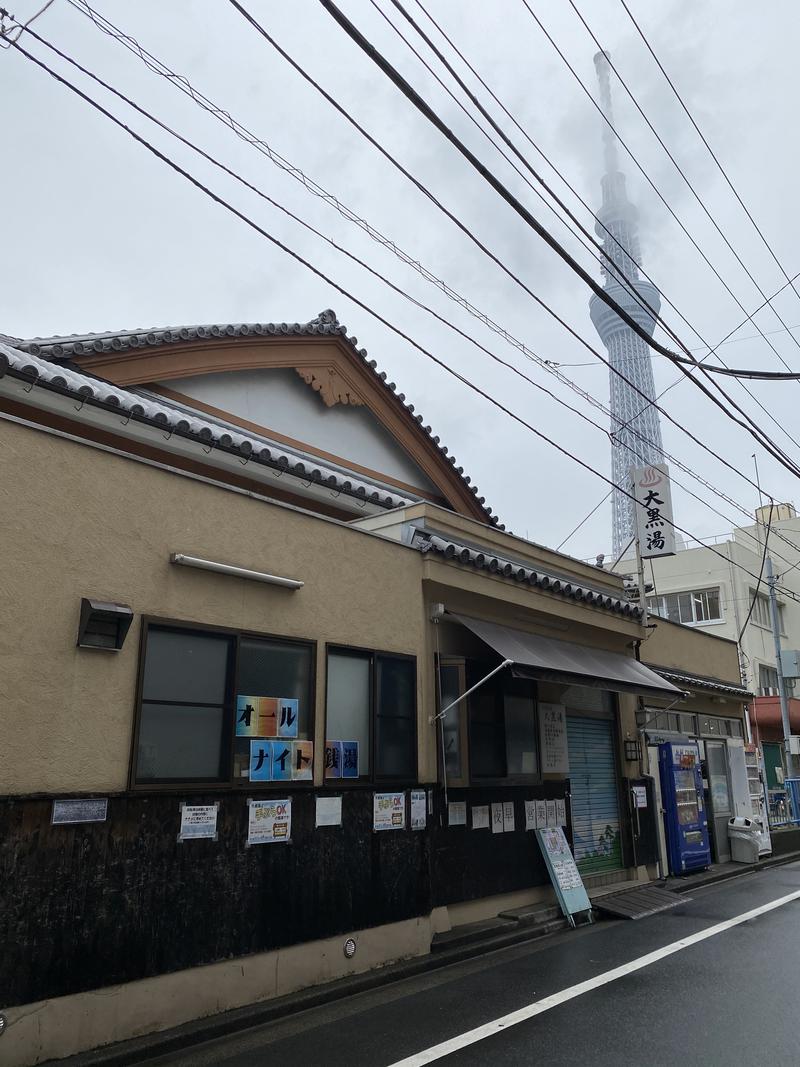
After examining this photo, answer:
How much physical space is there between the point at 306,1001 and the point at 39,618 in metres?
4.02

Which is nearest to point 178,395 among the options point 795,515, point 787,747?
point 787,747

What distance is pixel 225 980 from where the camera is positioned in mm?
6469

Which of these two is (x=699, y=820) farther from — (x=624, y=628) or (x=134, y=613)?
(x=134, y=613)

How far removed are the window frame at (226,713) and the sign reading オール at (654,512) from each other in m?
9.44

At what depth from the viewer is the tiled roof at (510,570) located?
31.6 feet

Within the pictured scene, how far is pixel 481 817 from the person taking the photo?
1003cm

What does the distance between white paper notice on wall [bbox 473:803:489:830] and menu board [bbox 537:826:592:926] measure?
3.83 feet

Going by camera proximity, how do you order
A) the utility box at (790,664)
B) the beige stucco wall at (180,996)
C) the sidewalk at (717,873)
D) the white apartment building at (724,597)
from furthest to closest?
the white apartment building at (724,597) → the utility box at (790,664) → the sidewalk at (717,873) → the beige stucco wall at (180,996)

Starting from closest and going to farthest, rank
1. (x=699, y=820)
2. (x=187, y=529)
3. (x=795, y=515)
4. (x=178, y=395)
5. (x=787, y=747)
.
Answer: (x=187, y=529) < (x=178, y=395) < (x=699, y=820) < (x=787, y=747) < (x=795, y=515)

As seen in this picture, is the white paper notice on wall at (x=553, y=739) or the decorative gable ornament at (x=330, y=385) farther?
the decorative gable ornament at (x=330, y=385)

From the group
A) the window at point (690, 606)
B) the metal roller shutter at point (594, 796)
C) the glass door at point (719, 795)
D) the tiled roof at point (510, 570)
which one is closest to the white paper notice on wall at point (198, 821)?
the tiled roof at point (510, 570)

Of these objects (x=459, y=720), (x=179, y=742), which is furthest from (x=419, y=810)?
(x=179, y=742)

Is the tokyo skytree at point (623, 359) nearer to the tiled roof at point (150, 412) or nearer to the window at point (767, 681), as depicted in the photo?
the window at point (767, 681)

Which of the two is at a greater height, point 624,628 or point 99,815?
point 624,628
